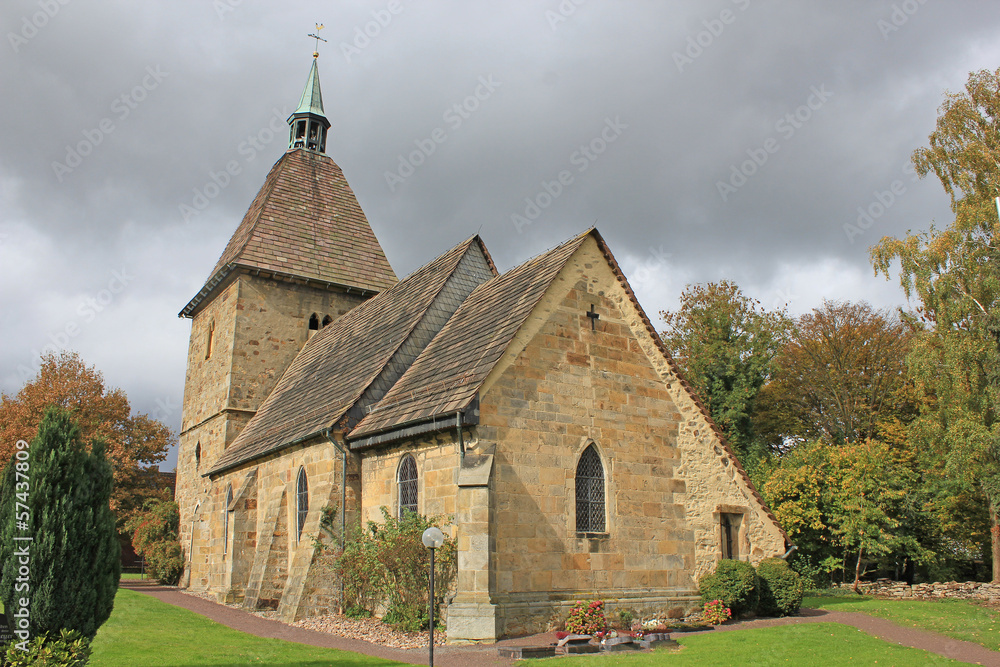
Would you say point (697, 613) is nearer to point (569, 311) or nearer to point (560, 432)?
point (560, 432)

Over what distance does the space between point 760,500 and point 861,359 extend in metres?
23.9

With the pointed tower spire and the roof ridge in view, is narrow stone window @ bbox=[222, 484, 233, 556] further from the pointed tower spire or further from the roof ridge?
the pointed tower spire

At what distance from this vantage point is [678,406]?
52.2 ft

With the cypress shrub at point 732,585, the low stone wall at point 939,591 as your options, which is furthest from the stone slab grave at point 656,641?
the low stone wall at point 939,591

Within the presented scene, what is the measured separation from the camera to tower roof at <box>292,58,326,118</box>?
3325 centimetres

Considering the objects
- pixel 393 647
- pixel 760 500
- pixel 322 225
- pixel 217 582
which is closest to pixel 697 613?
pixel 760 500

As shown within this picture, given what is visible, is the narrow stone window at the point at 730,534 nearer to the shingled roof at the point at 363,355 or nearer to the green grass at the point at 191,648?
the shingled roof at the point at 363,355

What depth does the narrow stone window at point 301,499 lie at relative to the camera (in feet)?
56.3

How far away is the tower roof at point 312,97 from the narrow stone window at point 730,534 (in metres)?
26.2

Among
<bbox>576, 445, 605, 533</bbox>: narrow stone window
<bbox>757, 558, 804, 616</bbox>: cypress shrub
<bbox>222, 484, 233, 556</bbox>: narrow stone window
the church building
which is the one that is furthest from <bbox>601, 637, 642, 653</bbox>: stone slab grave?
<bbox>222, 484, 233, 556</bbox>: narrow stone window

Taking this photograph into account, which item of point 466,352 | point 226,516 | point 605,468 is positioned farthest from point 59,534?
point 226,516

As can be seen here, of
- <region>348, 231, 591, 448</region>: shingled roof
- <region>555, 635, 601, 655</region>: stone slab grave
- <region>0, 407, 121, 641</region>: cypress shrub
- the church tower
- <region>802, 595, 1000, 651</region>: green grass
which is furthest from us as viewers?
the church tower

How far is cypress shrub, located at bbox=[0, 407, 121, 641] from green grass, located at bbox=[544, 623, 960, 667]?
5749mm

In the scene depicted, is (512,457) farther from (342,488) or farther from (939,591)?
(939,591)
